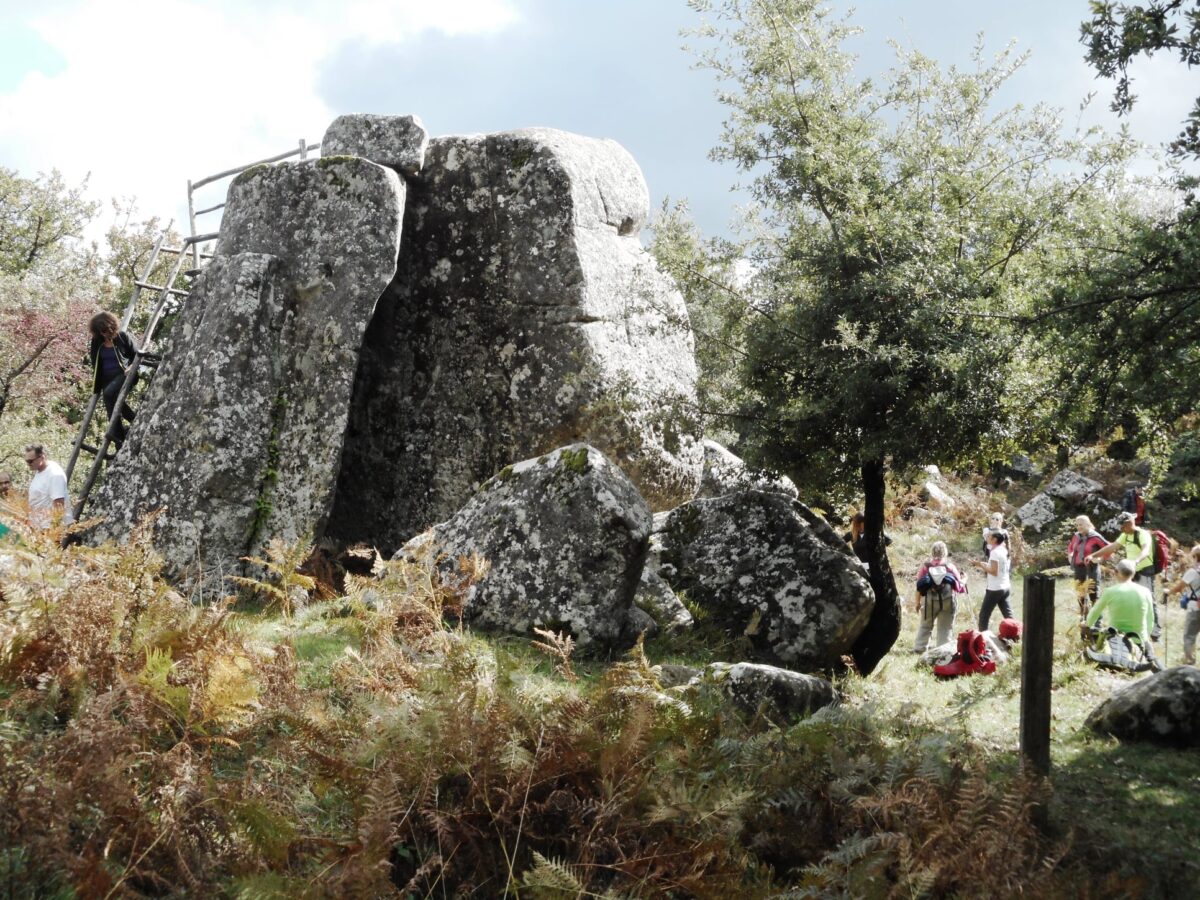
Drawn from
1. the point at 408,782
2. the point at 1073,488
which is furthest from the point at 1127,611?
the point at 1073,488

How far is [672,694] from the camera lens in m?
6.10

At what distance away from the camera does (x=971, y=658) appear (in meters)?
11.8

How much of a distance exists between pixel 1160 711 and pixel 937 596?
4.79 metres

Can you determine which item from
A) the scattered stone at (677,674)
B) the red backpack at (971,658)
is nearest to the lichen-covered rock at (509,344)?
the red backpack at (971,658)

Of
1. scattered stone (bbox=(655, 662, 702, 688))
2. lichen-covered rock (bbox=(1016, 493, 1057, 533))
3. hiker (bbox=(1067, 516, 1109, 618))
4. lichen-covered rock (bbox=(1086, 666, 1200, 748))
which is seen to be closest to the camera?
scattered stone (bbox=(655, 662, 702, 688))

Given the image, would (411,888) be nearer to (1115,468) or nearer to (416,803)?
(416,803)

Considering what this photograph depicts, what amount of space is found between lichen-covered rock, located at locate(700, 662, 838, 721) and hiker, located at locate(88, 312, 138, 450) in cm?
944

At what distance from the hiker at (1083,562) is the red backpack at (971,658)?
418cm

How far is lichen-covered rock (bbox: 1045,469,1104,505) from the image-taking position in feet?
84.9

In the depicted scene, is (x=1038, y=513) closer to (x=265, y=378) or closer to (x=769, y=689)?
(x=769, y=689)

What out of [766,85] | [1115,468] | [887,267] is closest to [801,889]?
[887,267]

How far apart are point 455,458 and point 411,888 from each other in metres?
8.46

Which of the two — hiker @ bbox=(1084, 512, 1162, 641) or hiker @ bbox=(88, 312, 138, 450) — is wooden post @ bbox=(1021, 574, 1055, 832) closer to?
hiker @ bbox=(1084, 512, 1162, 641)

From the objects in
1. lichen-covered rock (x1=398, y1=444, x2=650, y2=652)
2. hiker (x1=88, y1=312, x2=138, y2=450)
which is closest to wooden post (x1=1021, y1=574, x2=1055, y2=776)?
lichen-covered rock (x1=398, y1=444, x2=650, y2=652)
